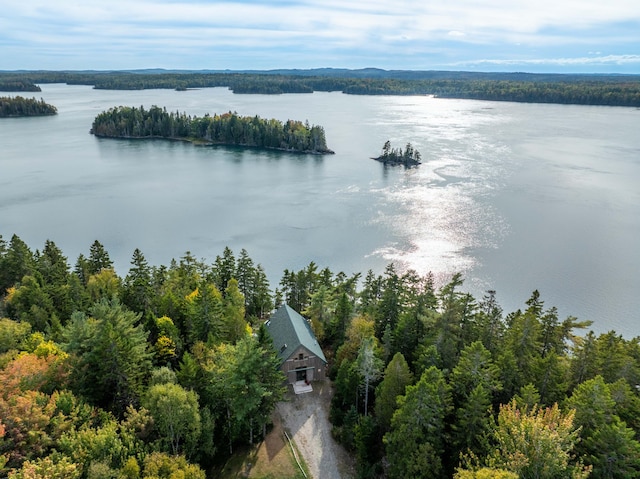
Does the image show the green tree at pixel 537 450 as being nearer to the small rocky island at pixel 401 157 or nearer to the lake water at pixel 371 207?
the lake water at pixel 371 207

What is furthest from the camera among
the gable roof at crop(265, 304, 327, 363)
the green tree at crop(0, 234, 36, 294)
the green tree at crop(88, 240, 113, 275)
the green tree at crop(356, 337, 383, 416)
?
the green tree at crop(88, 240, 113, 275)

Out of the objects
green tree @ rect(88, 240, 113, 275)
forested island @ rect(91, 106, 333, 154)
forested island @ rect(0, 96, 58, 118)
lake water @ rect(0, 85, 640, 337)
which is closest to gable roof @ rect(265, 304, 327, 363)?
lake water @ rect(0, 85, 640, 337)

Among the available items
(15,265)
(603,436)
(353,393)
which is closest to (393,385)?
(353,393)

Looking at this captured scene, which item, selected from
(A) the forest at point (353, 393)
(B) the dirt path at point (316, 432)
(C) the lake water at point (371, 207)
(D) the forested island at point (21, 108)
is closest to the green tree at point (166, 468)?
(A) the forest at point (353, 393)

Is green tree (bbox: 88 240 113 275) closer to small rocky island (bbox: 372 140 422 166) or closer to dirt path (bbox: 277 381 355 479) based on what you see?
dirt path (bbox: 277 381 355 479)

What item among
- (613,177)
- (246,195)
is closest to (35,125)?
(246,195)
